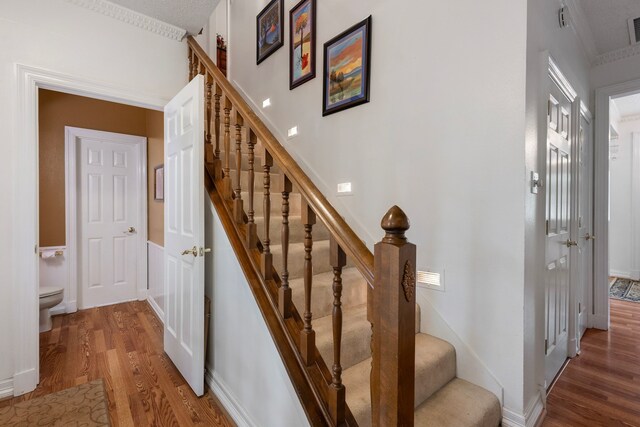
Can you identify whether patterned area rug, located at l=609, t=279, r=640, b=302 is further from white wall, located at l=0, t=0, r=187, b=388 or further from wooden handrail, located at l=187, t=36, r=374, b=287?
white wall, located at l=0, t=0, r=187, b=388

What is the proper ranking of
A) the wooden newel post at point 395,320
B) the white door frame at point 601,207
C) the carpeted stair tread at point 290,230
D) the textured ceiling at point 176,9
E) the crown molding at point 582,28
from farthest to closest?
the white door frame at point 601,207, the textured ceiling at point 176,9, the crown molding at point 582,28, the carpeted stair tread at point 290,230, the wooden newel post at point 395,320

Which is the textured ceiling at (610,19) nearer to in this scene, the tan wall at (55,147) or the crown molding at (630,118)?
the crown molding at (630,118)

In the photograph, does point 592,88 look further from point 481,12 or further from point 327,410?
point 327,410

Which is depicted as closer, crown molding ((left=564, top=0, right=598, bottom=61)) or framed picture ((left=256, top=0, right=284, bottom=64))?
crown molding ((left=564, top=0, right=598, bottom=61))

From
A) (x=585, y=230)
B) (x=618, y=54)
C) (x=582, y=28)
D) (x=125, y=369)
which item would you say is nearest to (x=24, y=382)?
(x=125, y=369)

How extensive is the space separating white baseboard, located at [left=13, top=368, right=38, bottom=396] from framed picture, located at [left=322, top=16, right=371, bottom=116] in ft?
9.46

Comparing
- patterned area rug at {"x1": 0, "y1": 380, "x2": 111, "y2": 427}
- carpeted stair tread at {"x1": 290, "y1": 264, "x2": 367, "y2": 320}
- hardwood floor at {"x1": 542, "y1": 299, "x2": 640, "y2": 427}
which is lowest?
patterned area rug at {"x1": 0, "y1": 380, "x2": 111, "y2": 427}

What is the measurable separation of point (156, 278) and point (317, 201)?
10.5ft

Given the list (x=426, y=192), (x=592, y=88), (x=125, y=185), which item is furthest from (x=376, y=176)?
(x=125, y=185)

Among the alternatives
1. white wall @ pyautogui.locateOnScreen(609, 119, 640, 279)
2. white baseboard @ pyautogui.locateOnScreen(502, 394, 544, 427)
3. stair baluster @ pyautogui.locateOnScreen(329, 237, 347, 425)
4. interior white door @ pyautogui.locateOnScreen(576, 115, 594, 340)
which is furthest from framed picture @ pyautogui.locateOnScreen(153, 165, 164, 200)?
white wall @ pyautogui.locateOnScreen(609, 119, 640, 279)

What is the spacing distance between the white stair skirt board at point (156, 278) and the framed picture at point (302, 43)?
97.5 inches

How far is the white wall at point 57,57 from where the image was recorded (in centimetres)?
193

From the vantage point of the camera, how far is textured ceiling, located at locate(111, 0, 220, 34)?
227 cm

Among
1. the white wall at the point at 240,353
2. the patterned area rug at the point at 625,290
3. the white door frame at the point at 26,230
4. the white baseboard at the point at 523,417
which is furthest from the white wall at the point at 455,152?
the patterned area rug at the point at 625,290
